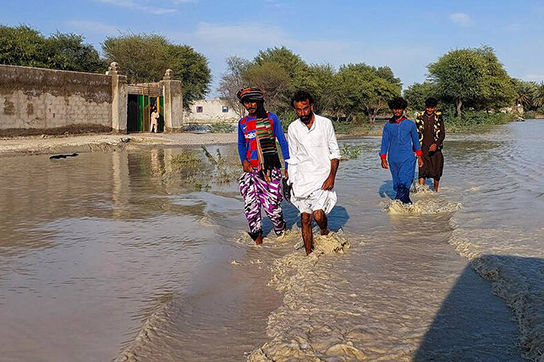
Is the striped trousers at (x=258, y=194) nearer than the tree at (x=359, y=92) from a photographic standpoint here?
Yes

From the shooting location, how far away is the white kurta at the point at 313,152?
5172mm

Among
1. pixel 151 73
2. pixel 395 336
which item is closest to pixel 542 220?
pixel 395 336

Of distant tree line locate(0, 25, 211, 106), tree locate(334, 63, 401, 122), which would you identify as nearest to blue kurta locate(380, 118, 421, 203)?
distant tree line locate(0, 25, 211, 106)

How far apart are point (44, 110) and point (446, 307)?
72.1 ft

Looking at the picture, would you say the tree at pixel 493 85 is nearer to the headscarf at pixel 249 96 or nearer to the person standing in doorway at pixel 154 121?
the person standing in doorway at pixel 154 121

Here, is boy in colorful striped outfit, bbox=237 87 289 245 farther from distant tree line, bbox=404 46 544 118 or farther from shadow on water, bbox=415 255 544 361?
distant tree line, bbox=404 46 544 118

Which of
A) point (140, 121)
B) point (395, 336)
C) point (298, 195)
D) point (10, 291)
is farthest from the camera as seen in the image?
point (140, 121)

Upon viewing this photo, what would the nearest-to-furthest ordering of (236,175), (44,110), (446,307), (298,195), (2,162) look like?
1. (446,307)
2. (298,195)
3. (236,175)
4. (2,162)
5. (44,110)

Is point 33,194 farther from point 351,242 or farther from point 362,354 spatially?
point 362,354

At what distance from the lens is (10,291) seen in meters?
4.21

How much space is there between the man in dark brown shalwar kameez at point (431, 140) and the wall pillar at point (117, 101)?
19.4 meters

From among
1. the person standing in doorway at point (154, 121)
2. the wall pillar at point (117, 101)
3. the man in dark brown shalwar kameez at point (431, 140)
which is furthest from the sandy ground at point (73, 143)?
the man in dark brown shalwar kameez at point (431, 140)

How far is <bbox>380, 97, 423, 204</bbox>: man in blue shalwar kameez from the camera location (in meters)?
7.41

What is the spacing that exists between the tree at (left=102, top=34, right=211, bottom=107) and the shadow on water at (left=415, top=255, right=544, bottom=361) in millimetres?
34393
